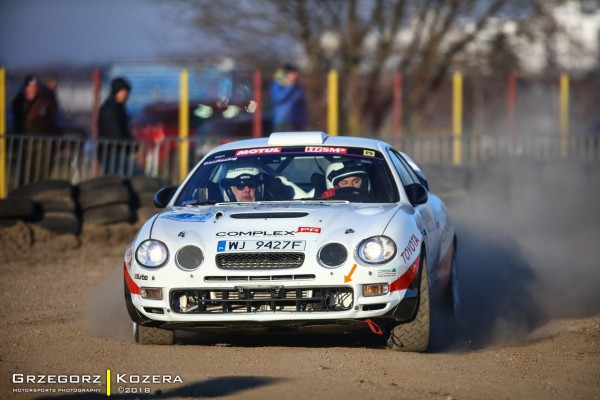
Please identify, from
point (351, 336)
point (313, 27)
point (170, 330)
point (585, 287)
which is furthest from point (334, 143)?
point (313, 27)

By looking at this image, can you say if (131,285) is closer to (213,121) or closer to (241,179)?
(241,179)

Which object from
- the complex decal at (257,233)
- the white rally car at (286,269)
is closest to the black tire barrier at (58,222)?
the white rally car at (286,269)

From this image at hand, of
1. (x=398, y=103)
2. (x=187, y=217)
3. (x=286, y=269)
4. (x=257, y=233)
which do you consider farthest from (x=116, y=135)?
(x=286, y=269)

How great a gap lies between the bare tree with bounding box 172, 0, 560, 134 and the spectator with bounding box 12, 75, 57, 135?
8736 millimetres

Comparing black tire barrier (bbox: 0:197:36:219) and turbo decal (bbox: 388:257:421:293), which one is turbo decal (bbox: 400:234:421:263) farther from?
black tire barrier (bbox: 0:197:36:219)

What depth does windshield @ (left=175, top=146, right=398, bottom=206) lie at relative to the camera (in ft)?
25.4

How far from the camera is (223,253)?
21.7 ft

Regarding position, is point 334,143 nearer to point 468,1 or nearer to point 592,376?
point 592,376

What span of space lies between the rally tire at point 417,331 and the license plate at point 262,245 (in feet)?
2.73

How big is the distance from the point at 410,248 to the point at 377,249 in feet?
0.86

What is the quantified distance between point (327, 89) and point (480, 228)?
6318 mm

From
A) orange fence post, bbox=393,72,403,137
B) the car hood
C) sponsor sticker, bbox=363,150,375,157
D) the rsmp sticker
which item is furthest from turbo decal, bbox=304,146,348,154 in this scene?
orange fence post, bbox=393,72,403,137

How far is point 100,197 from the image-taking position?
13062 millimetres

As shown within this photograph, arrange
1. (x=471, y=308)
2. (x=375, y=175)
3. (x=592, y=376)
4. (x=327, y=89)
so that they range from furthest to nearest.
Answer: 1. (x=327, y=89)
2. (x=471, y=308)
3. (x=375, y=175)
4. (x=592, y=376)
